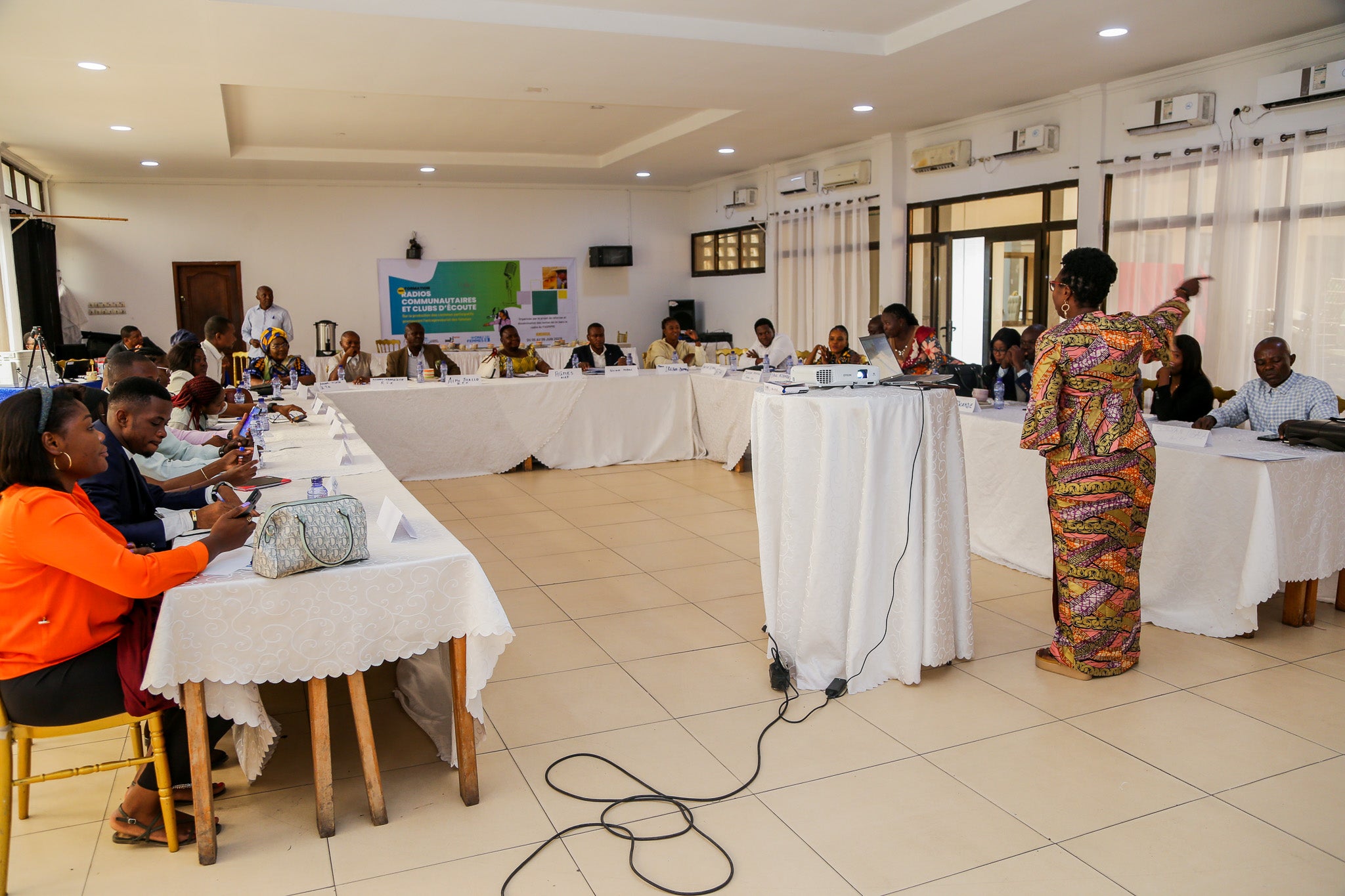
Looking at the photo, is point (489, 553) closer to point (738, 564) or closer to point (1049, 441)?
point (738, 564)

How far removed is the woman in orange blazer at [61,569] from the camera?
1.89 m

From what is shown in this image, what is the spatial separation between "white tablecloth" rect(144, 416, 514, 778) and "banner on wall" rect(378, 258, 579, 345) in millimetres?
9191

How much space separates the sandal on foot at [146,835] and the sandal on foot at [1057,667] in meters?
2.64

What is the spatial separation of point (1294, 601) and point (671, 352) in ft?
18.1

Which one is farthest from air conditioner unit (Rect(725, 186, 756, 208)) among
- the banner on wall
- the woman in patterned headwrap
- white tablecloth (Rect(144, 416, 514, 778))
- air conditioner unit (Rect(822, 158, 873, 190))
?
white tablecloth (Rect(144, 416, 514, 778))

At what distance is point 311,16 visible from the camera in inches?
181

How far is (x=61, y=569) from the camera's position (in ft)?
6.36

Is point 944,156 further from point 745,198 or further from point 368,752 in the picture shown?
point 368,752

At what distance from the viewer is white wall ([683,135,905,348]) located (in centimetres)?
873

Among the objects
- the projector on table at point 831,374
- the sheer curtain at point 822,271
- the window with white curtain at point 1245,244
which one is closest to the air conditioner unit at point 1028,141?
the window with white curtain at point 1245,244

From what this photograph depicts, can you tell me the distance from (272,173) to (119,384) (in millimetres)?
8704

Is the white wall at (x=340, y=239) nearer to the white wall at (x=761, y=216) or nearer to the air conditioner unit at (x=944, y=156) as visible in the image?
the white wall at (x=761, y=216)

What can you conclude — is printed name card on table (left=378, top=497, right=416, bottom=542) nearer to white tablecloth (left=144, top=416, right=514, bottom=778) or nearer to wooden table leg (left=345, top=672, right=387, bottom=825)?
white tablecloth (left=144, top=416, right=514, bottom=778)

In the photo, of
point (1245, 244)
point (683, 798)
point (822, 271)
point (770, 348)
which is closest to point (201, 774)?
point (683, 798)
